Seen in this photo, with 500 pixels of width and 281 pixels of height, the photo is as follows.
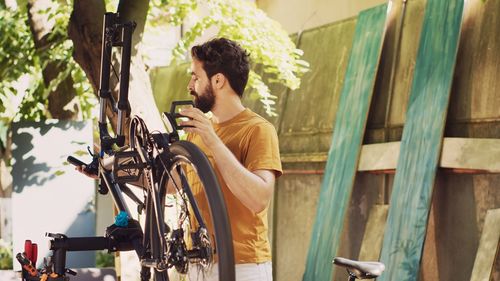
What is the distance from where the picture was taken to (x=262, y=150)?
11.1 ft

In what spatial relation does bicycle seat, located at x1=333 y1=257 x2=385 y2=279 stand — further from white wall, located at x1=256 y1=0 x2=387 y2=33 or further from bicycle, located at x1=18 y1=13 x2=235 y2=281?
white wall, located at x1=256 y1=0 x2=387 y2=33

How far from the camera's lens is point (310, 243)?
8.46 meters

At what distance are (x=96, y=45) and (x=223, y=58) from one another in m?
3.25

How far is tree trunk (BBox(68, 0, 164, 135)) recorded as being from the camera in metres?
6.63

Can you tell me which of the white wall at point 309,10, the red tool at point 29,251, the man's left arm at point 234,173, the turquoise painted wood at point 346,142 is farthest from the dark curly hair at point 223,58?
the white wall at point 309,10

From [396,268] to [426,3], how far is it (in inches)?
74.9

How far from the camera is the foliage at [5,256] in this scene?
12.4 metres

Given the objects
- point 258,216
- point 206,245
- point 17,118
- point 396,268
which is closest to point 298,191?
point 396,268

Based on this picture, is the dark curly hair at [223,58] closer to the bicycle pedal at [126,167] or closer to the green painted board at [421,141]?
the bicycle pedal at [126,167]

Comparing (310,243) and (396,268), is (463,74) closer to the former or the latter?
(396,268)

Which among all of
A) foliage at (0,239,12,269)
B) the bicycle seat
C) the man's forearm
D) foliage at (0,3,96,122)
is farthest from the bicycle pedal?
foliage at (0,239,12,269)

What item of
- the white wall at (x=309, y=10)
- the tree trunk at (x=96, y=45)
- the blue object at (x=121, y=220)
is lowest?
the blue object at (x=121, y=220)

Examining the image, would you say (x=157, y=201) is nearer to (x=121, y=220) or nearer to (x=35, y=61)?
(x=121, y=220)

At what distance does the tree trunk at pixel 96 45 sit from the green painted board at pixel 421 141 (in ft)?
5.64
